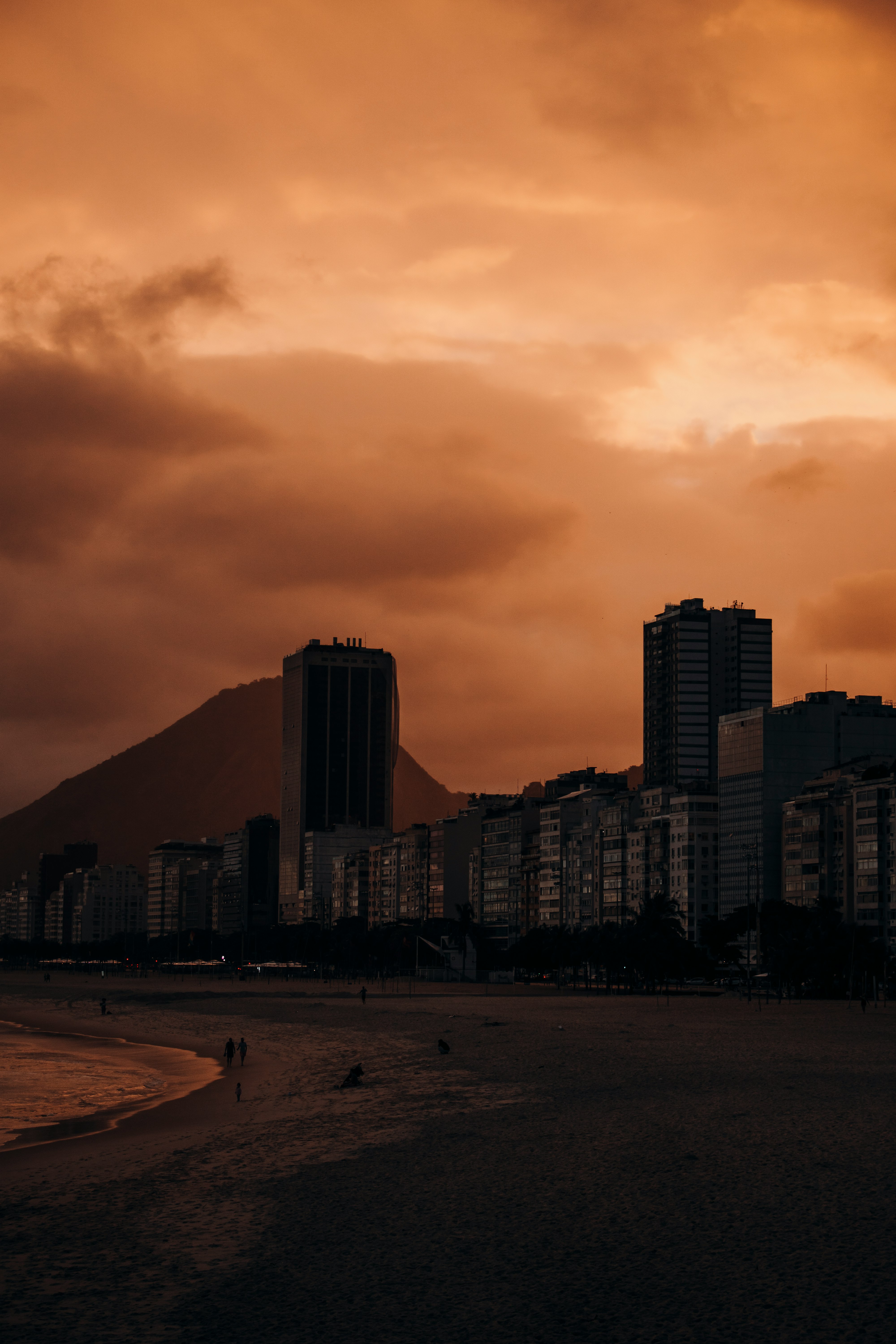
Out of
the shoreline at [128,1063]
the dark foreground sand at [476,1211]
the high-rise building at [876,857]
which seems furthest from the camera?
the high-rise building at [876,857]

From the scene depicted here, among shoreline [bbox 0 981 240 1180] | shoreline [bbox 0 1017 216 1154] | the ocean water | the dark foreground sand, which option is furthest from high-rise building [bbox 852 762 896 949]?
the dark foreground sand

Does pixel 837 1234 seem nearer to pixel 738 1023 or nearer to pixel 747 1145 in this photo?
pixel 747 1145

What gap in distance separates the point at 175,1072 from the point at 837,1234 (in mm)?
51609

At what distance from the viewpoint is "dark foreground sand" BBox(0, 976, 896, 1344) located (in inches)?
1057

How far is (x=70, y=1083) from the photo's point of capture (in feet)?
233

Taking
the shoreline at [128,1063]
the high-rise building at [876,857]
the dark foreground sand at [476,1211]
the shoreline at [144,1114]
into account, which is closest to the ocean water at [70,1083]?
the shoreline at [128,1063]

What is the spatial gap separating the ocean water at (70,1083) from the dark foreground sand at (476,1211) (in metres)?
2.86

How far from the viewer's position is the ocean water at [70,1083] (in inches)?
2192

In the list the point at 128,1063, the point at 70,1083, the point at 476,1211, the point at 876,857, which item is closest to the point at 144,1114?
the point at 70,1083

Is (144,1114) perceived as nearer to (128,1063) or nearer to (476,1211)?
(476,1211)

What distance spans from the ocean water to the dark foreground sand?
9.38 feet

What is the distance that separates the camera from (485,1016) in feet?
384

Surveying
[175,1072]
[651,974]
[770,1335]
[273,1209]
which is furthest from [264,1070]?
[651,974]

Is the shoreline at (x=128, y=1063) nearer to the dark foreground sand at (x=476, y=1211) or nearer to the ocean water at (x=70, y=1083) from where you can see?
the ocean water at (x=70, y=1083)
